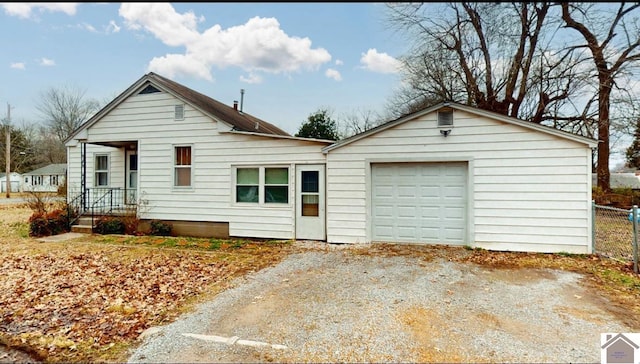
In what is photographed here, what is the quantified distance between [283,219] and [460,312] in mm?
5798

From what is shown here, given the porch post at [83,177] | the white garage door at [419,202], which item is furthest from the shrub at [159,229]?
the white garage door at [419,202]

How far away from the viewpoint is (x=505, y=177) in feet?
24.7

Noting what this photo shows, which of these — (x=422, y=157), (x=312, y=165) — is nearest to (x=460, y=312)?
(x=422, y=157)

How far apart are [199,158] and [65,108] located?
125ft

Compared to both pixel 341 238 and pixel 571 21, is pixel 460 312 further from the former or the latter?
pixel 571 21

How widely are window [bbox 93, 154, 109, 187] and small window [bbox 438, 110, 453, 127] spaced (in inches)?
438

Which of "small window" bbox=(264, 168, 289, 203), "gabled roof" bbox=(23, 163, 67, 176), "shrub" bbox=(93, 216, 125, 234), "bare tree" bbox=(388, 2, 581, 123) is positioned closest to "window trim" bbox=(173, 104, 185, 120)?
"small window" bbox=(264, 168, 289, 203)

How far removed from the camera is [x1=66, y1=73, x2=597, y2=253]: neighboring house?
7328mm

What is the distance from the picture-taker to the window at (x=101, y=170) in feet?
37.8

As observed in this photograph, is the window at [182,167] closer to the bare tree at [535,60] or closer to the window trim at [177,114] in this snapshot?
the window trim at [177,114]

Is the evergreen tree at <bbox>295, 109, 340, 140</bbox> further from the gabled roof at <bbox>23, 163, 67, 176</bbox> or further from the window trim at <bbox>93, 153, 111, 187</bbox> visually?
the gabled roof at <bbox>23, 163, 67, 176</bbox>

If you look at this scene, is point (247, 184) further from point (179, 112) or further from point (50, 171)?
point (50, 171)

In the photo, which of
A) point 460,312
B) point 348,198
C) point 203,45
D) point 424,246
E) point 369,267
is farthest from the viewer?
point 203,45

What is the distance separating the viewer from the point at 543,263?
21.5 ft
